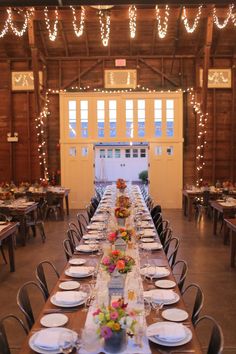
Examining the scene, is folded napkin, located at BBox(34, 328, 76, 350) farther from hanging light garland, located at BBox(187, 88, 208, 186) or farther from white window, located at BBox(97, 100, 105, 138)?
white window, located at BBox(97, 100, 105, 138)

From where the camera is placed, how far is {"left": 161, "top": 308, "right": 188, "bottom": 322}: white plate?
3.03m

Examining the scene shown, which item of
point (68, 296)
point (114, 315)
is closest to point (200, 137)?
point (68, 296)

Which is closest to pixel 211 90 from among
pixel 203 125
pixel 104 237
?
pixel 203 125

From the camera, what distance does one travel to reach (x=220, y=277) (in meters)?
6.77

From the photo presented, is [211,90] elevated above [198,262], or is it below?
above

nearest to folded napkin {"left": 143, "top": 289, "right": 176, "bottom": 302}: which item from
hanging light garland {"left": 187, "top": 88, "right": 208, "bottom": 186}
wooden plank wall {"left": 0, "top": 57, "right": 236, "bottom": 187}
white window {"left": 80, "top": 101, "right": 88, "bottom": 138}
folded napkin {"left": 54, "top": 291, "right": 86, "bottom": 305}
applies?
folded napkin {"left": 54, "top": 291, "right": 86, "bottom": 305}

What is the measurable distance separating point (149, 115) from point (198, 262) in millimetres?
8333

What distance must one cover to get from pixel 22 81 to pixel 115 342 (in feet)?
44.2

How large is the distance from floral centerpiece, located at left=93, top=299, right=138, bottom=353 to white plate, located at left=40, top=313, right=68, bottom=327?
1.65 feet

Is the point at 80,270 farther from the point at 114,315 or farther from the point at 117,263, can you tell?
the point at 114,315

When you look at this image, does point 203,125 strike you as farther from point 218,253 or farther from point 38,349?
point 38,349

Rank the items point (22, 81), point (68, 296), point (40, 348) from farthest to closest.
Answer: point (22, 81) → point (68, 296) → point (40, 348)

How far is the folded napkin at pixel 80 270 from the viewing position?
4.04 m

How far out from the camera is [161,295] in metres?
3.45
